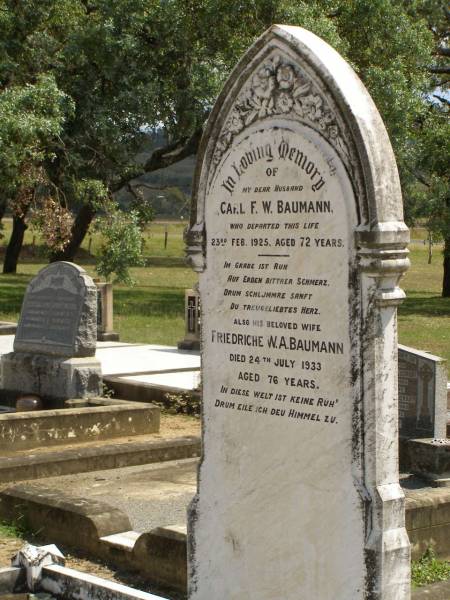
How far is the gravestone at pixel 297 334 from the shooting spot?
16.6ft

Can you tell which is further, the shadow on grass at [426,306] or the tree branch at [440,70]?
the tree branch at [440,70]

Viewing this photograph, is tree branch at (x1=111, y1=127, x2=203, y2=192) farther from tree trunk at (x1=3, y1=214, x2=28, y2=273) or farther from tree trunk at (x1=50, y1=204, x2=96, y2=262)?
tree trunk at (x1=3, y1=214, x2=28, y2=273)

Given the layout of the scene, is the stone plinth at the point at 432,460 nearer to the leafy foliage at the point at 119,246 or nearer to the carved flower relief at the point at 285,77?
the carved flower relief at the point at 285,77

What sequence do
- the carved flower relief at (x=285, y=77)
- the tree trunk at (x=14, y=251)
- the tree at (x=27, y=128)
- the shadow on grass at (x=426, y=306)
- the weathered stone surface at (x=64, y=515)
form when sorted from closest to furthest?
the carved flower relief at (x=285, y=77), the weathered stone surface at (x=64, y=515), the tree at (x=27, y=128), the shadow on grass at (x=426, y=306), the tree trunk at (x=14, y=251)

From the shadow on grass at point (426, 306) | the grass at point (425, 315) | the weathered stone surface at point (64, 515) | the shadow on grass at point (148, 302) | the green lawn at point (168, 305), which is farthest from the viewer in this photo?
the shadow on grass at point (426, 306)

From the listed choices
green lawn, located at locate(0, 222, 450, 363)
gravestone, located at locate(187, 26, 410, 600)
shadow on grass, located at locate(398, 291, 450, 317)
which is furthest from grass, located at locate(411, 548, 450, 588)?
shadow on grass, located at locate(398, 291, 450, 317)

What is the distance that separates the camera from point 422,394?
9.10 meters

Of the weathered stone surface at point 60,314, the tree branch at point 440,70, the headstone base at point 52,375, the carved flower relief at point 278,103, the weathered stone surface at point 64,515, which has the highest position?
the tree branch at point 440,70

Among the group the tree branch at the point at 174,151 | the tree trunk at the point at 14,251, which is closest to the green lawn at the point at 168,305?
the tree trunk at the point at 14,251

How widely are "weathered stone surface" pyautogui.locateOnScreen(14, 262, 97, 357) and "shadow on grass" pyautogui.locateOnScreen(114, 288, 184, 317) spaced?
1152 centimetres

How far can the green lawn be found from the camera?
805 inches

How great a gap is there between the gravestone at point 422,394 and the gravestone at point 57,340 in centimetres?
380

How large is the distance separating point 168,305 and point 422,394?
56.3 feet

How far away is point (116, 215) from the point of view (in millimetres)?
22469
